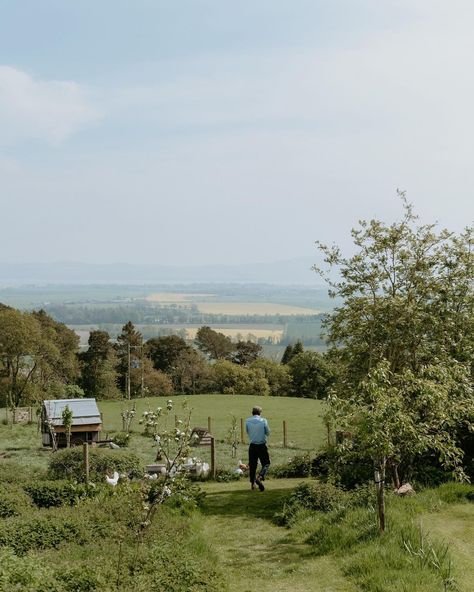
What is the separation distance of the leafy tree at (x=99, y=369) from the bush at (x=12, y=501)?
49.1 m

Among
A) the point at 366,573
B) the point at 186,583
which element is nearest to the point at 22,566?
the point at 186,583

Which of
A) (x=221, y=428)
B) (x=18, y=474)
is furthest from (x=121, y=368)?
(x=18, y=474)

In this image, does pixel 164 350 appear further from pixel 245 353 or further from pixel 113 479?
pixel 113 479

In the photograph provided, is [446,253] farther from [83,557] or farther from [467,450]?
[83,557]

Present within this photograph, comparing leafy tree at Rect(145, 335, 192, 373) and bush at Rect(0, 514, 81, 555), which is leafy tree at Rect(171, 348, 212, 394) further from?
bush at Rect(0, 514, 81, 555)

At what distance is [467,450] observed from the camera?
16.2 m

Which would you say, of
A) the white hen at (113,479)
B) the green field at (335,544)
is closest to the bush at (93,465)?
the white hen at (113,479)

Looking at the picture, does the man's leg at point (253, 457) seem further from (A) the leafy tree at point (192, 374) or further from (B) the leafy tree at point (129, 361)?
(A) the leafy tree at point (192, 374)

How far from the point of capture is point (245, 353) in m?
80.2

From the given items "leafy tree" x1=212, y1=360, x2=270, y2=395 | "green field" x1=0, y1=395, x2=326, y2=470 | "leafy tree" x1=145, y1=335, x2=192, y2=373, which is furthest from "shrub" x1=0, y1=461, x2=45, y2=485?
"leafy tree" x1=145, y1=335, x2=192, y2=373

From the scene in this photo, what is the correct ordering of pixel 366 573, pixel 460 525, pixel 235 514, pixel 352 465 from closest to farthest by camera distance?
pixel 366 573
pixel 460 525
pixel 235 514
pixel 352 465

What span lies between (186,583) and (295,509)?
4930 mm

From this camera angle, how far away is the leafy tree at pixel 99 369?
63.3 metres

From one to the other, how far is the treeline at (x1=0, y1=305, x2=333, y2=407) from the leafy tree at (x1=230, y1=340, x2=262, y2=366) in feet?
4.24
